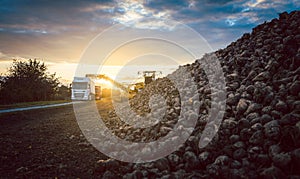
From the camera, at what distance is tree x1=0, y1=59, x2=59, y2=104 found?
971 inches

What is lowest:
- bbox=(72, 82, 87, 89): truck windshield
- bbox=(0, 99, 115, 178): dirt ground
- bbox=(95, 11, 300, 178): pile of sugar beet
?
bbox=(0, 99, 115, 178): dirt ground

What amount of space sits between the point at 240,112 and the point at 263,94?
64 centimetres

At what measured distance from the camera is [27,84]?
86.6 ft

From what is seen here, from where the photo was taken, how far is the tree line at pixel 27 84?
24.6 metres

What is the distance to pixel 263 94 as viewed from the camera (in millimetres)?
4945

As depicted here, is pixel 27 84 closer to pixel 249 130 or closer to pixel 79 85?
pixel 79 85

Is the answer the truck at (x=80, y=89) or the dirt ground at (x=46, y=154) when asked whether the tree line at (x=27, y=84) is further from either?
the dirt ground at (x=46, y=154)

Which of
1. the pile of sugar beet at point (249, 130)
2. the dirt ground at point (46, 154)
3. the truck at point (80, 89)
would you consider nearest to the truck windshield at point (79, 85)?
the truck at point (80, 89)

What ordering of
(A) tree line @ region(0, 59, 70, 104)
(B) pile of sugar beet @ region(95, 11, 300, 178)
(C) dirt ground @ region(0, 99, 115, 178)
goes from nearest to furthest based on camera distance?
1. (B) pile of sugar beet @ region(95, 11, 300, 178)
2. (C) dirt ground @ region(0, 99, 115, 178)
3. (A) tree line @ region(0, 59, 70, 104)

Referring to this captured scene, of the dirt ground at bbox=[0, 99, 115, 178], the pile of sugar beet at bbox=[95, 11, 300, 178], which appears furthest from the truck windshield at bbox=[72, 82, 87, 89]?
the pile of sugar beet at bbox=[95, 11, 300, 178]

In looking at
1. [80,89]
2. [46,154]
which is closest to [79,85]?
[80,89]

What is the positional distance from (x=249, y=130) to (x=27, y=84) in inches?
1064

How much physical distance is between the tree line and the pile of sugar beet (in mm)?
22297

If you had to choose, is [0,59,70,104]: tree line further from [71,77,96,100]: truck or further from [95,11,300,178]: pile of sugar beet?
[95,11,300,178]: pile of sugar beet
